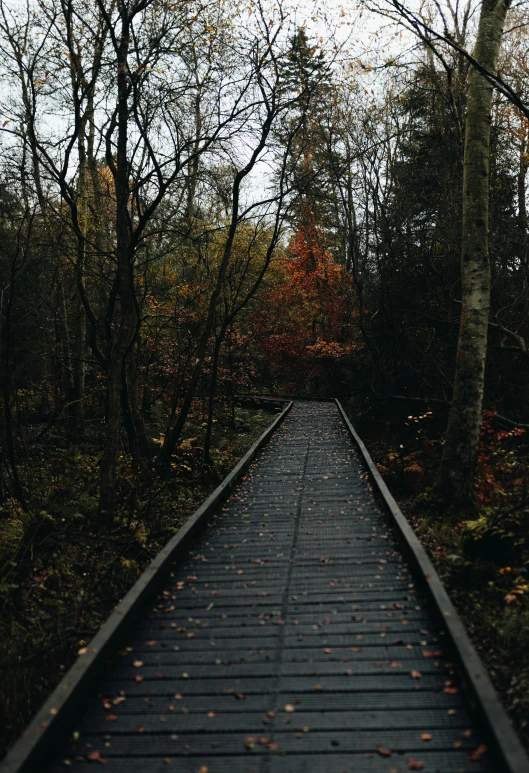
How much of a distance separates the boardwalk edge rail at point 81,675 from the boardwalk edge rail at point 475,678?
260 cm

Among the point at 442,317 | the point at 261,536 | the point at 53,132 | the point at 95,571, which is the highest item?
the point at 53,132

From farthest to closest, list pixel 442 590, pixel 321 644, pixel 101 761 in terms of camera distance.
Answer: pixel 442 590
pixel 321 644
pixel 101 761

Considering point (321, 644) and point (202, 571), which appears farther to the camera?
point (202, 571)

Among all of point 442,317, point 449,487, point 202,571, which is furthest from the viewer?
point 442,317

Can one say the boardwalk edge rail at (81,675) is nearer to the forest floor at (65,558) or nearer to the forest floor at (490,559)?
the forest floor at (65,558)

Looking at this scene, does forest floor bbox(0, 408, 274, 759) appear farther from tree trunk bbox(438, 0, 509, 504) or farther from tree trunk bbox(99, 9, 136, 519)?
tree trunk bbox(438, 0, 509, 504)

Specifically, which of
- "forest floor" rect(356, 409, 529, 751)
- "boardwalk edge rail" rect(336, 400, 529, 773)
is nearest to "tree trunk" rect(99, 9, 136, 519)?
"forest floor" rect(356, 409, 529, 751)

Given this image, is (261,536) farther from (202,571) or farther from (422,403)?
(422,403)

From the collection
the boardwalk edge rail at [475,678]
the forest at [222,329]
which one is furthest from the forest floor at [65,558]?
the boardwalk edge rail at [475,678]

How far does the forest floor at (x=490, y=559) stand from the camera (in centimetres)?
445

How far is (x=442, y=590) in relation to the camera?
16.4 ft

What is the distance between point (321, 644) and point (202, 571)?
205 centimetres

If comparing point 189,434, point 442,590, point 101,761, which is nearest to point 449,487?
point 442,590

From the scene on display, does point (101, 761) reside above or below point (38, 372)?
below
